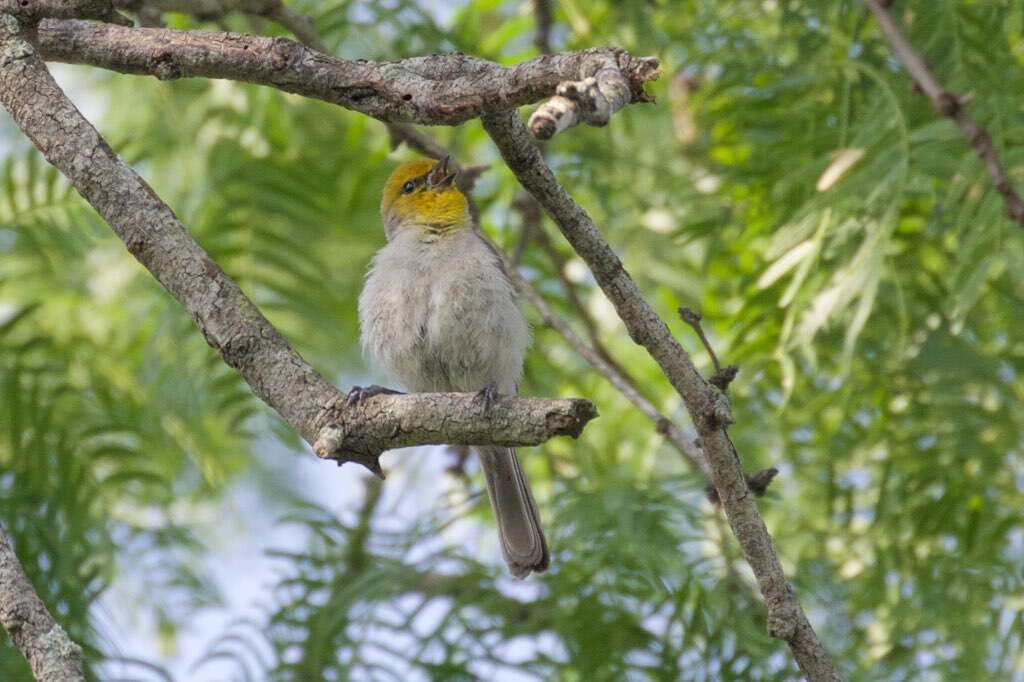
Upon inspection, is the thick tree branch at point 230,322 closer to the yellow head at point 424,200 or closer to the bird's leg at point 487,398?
the bird's leg at point 487,398

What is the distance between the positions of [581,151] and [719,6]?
0.78 m

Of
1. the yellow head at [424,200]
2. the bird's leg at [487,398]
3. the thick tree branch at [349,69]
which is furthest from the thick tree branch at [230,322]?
the yellow head at [424,200]

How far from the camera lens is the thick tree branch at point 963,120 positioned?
10.6ft

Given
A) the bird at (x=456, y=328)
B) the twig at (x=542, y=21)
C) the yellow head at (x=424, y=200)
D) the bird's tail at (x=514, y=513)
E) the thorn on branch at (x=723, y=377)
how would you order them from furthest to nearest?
the twig at (x=542, y=21)
the yellow head at (x=424, y=200)
the bird at (x=456, y=328)
the bird's tail at (x=514, y=513)
the thorn on branch at (x=723, y=377)

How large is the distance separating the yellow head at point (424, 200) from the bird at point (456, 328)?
83 mm

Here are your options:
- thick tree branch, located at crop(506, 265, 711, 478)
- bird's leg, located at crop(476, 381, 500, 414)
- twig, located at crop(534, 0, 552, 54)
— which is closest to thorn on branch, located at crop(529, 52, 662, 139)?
bird's leg, located at crop(476, 381, 500, 414)

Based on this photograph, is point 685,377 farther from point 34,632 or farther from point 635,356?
point 635,356

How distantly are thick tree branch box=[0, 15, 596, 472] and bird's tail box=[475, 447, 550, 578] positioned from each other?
1.63 metres

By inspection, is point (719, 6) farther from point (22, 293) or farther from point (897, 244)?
point (22, 293)

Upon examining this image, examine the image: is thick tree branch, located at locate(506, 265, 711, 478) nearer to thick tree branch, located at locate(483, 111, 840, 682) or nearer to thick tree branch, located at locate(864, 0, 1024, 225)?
thick tree branch, located at locate(483, 111, 840, 682)

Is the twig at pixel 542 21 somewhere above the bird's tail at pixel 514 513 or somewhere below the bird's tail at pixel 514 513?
above

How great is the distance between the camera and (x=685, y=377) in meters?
2.52

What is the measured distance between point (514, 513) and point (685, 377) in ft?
6.32

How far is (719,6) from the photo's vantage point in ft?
16.4
